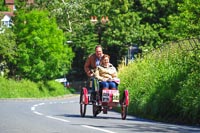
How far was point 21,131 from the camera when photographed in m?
13.9

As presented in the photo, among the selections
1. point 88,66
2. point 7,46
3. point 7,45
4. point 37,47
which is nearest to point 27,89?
point 37,47

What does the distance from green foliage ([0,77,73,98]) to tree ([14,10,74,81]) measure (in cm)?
103

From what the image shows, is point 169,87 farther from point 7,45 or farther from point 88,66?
point 7,45

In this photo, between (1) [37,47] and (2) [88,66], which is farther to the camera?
(1) [37,47]

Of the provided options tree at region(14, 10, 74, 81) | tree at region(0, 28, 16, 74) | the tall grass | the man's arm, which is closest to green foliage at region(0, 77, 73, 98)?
tree at region(14, 10, 74, 81)

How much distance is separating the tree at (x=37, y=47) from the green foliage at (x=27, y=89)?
Result: 103cm

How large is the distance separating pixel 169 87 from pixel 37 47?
141 feet

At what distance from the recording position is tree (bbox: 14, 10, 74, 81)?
6284 cm

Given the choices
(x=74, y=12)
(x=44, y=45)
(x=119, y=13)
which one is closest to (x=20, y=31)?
(x=44, y=45)

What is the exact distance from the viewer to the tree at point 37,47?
62844mm

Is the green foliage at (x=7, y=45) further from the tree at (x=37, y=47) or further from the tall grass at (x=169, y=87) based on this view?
the tall grass at (x=169, y=87)

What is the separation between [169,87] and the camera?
70.0ft

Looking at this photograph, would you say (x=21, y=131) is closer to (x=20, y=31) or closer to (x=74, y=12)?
(x=20, y=31)

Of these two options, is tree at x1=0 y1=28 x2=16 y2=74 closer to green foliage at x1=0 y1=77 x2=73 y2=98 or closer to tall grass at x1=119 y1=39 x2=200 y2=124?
green foliage at x1=0 y1=77 x2=73 y2=98
